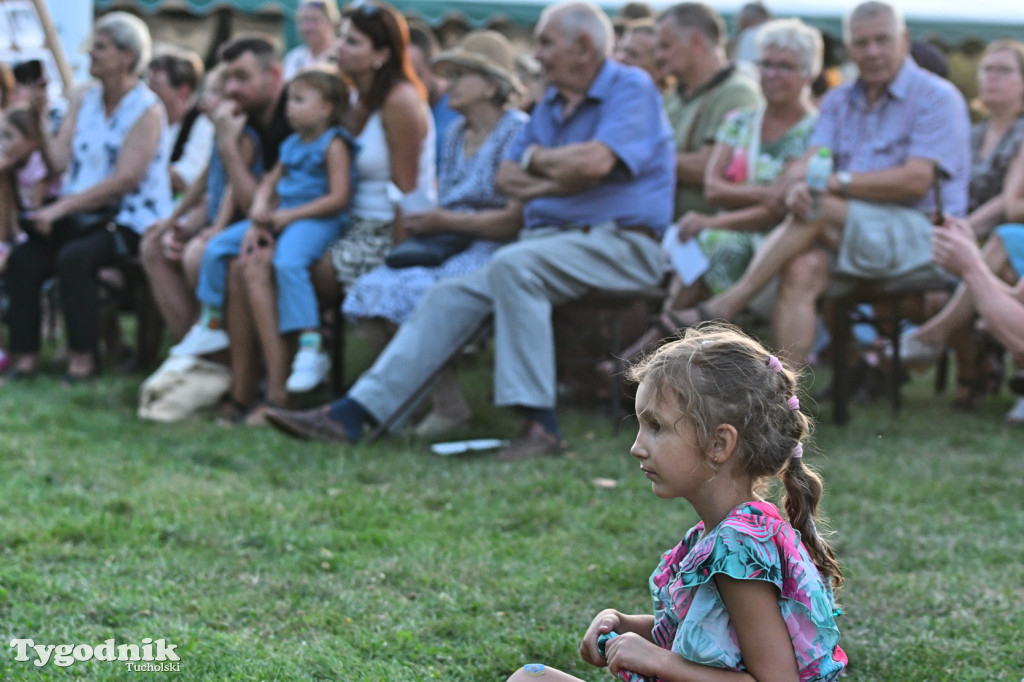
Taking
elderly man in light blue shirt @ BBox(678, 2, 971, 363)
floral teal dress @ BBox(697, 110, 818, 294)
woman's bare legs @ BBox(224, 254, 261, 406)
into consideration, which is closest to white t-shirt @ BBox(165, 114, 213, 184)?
woman's bare legs @ BBox(224, 254, 261, 406)

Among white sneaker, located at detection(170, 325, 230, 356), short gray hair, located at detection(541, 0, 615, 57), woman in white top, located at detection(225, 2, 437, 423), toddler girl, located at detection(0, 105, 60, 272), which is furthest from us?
toddler girl, located at detection(0, 105, 60, 272)

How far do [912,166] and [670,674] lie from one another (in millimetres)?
3981

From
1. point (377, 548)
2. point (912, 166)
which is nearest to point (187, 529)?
point (377, 548)

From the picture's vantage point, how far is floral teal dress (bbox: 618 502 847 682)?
1.87 m

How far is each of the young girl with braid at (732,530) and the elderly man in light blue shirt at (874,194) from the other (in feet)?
10.7

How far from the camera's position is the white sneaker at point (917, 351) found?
572 cm

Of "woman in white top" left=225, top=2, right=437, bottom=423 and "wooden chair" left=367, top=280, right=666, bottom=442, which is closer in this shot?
"wooden chair" left=367, top=280, right=666, bottom=442

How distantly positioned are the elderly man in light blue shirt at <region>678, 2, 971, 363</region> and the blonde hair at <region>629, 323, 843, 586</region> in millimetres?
3264

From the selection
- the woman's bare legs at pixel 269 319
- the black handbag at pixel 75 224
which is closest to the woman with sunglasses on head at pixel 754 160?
the woman's bare legs at pixel 269 319

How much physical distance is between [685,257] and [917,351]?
123 centimetres

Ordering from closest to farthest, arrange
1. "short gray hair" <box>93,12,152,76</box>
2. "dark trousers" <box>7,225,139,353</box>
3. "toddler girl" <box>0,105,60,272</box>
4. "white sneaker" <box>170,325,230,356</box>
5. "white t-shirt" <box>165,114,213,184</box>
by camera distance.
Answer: "white sneaker" <box>170,325,230,356</box> < "dark trousers" <box>7,225,139,353</box> < "short gray hair" <box>93,12,152,76</box> < "toddler girl" <box>0,105,60,272</box> < "white t-shirt" <box>165,114,213,184</box>

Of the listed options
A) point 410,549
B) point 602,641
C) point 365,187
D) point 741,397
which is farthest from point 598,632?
point 365,187

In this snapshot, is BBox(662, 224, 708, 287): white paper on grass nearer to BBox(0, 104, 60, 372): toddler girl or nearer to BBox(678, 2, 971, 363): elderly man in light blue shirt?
BBox(678, 2, 971, 363): elderly man in light blue shirt

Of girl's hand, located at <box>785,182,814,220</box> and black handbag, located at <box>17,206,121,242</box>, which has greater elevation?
girl's hand, located at <box>785,182,814,220</box>
